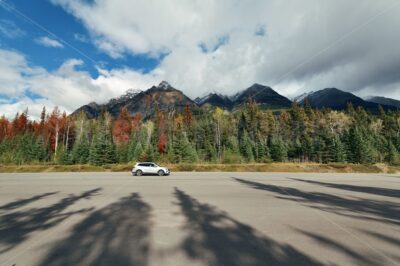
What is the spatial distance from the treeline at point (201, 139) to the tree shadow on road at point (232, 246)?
39505 millimetres

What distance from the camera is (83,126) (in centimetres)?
6575

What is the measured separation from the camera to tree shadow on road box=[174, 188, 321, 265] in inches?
152

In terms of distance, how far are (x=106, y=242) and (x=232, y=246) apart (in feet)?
9.68

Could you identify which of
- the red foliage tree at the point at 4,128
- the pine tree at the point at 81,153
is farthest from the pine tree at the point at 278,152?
the red foliage tree at the point at 4,128

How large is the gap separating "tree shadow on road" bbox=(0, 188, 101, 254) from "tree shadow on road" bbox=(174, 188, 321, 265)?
4.11m

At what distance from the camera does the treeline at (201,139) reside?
49.4 meters

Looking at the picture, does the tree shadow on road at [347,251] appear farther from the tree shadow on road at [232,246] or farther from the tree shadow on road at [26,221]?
the tree shadow on road at [26,221]

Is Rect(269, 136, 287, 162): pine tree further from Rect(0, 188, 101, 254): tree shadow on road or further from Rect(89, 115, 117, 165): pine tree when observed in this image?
Rect(0, 188, 101, 254): tree shadow on road

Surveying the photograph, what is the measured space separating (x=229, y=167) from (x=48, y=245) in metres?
29.8

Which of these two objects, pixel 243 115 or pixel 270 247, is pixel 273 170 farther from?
pixel 243 115

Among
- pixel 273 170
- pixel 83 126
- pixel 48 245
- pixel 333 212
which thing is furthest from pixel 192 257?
pixel 83 126

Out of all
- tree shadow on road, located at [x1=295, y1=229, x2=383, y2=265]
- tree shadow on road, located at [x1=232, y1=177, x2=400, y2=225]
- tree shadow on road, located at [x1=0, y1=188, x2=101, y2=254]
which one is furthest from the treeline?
tree shadow on road, located at [x1=295, y1=229, x2=383, y2=265]

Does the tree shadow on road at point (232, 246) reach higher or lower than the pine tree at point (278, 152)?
lower

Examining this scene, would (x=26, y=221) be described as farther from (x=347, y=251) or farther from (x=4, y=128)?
(x=4, y=128)
